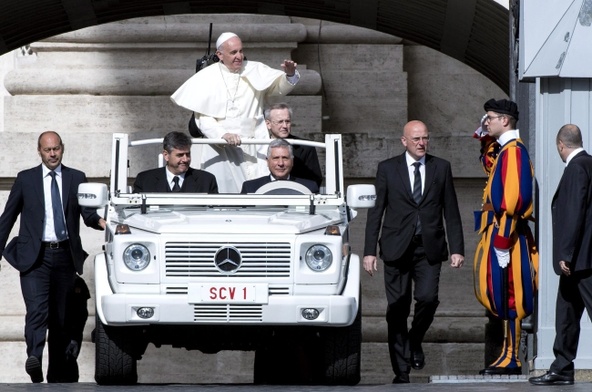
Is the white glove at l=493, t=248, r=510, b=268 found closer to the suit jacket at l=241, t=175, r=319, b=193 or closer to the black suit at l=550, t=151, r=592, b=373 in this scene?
the black suit at l=550, t=151, r=592, b=373

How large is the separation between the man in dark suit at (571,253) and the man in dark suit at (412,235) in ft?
4.83

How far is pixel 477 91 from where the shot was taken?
2017cm

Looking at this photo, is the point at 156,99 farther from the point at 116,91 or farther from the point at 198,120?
the point at 198,120

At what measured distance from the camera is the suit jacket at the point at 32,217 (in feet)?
50.0

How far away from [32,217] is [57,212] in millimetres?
190

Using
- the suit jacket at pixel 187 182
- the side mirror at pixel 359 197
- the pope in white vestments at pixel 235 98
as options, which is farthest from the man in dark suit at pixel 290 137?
the side mirror at pixel 359 197

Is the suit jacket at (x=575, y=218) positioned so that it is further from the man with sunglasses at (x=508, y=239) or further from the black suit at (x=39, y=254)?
the black suit at (x=39, y=254)

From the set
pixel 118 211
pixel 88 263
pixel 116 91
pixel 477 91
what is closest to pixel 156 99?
pixel 116 91

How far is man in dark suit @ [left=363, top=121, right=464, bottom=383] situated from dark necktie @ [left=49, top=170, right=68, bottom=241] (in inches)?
90.7

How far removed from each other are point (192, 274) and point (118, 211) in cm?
109

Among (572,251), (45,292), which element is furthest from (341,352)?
(45,292)

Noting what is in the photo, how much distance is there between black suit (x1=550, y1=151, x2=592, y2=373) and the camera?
13133mm

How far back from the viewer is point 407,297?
14.8m

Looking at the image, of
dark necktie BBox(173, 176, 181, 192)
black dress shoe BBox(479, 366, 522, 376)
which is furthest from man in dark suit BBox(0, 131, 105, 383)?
black dress shoe BBox(479, 366, 522, 376)
